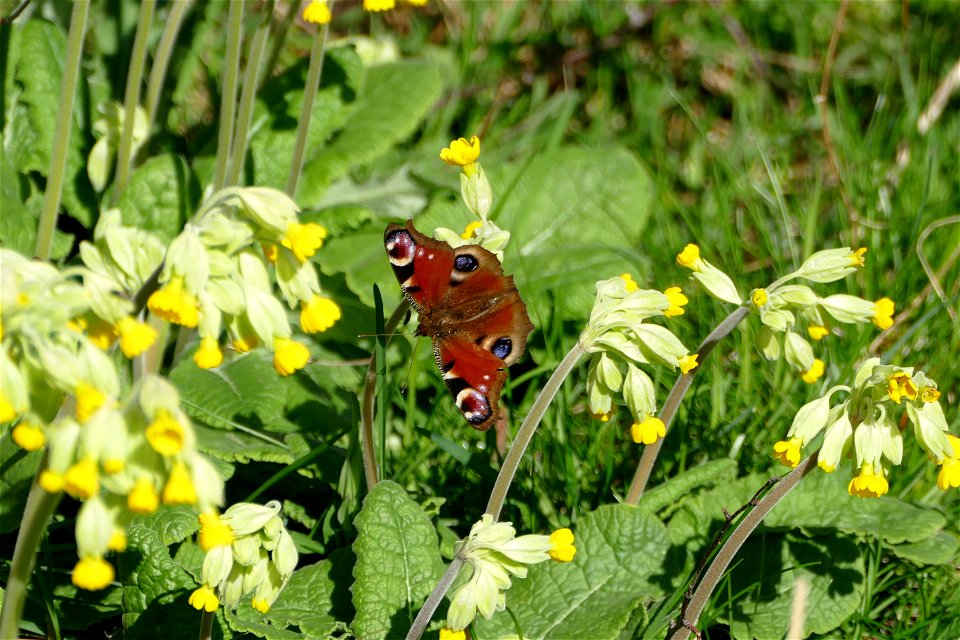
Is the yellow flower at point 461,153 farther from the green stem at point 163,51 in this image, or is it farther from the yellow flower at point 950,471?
the yellow flower at point 950,471

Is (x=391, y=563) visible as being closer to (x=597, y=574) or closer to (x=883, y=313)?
(x=597, y=574)

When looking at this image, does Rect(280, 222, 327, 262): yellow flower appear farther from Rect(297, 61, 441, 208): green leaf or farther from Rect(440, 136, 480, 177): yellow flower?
Rect(297, 61, 441, 208): green leaf

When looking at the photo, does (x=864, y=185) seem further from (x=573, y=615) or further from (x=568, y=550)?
(x=568, y=550)

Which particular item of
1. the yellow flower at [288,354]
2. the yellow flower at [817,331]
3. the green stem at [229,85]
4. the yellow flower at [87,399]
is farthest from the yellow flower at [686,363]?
the green stem at [229,85]

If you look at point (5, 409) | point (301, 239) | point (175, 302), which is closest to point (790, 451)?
point (301, 239)

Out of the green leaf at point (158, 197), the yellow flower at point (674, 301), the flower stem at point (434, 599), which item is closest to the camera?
the flower stem at point (434, 599)

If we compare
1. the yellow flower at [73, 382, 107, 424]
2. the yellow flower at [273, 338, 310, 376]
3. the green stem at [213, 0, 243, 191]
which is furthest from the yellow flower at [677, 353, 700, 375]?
the green stem at [213, 0, 243, 191]

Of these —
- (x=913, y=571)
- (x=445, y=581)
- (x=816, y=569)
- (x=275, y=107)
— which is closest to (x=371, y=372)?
(x=445, y=581)
